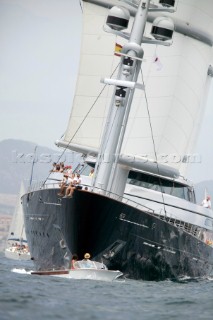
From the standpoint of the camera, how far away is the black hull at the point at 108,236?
28.9m

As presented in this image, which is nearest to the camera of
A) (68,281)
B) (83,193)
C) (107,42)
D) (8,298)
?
(8,298)

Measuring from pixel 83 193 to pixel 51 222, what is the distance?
2237mm

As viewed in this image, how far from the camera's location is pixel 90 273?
27.4 metres

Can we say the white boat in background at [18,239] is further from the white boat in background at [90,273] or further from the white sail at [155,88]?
the white boat in background at [90,273]

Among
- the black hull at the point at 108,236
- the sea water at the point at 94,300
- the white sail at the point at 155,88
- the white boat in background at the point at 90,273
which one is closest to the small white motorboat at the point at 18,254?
the white sail at the point at 155,88

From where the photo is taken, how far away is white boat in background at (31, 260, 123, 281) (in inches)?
1077

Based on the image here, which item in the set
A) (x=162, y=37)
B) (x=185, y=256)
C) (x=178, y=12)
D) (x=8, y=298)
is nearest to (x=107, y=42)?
(x=178, y=12)

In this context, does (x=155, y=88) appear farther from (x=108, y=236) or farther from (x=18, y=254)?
(x=18, y=254)

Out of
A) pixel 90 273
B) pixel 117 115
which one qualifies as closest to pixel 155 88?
pixel 117 115

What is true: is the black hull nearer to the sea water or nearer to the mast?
the sea water

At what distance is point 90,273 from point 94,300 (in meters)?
6.47

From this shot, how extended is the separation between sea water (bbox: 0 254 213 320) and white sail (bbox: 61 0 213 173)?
36.3ft

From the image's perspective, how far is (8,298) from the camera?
1952cm

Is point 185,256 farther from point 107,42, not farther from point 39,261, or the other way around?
point 107,42
